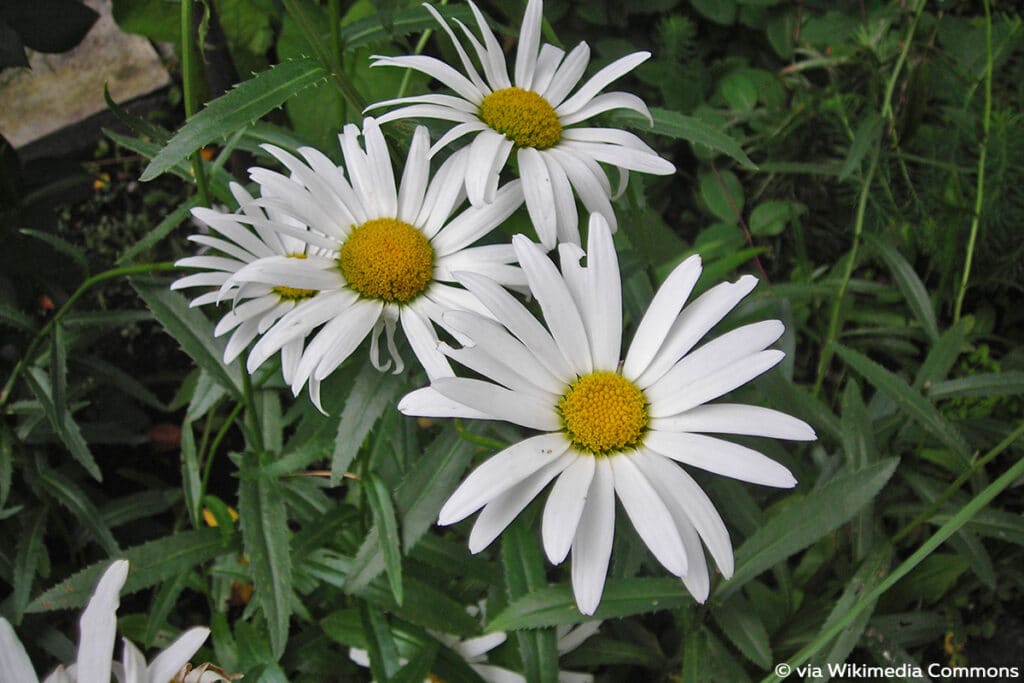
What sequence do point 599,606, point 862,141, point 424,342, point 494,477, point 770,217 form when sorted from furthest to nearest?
1. point 770,217
2. point 862,141
3. point 599,606
4. point 424,342
5. point 494,477

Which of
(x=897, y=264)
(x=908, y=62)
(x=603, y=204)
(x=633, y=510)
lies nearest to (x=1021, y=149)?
(x=908, y=62)

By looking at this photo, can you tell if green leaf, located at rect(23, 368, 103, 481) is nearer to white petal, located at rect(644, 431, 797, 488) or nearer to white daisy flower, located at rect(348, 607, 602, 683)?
white daisy flower, located at rect(348, 607, 602, 683)

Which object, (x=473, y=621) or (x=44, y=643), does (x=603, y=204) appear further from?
(x=44, y=643)

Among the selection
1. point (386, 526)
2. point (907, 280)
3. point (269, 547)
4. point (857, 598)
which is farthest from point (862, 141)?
point (269, 547)

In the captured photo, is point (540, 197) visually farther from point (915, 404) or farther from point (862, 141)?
point (862, 141)

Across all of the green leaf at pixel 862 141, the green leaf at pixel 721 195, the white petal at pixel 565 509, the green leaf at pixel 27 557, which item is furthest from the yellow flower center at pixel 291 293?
the green leaf at pixel 721 195

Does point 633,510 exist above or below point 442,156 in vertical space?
below
